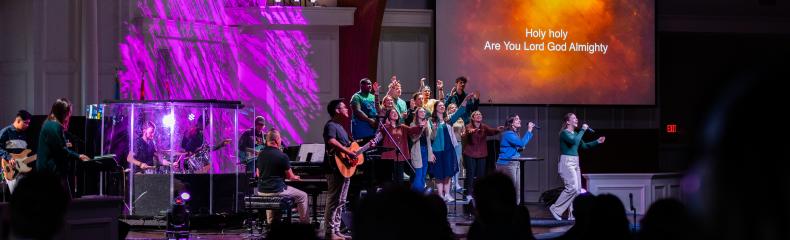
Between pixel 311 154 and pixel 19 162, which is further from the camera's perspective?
pixel 311 154

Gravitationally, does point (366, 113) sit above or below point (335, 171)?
above

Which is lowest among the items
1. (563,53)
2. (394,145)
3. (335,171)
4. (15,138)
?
(335,171)

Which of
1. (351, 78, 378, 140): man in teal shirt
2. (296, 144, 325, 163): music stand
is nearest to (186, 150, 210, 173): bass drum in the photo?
(351, 78, 378, 140): man in teal shirt

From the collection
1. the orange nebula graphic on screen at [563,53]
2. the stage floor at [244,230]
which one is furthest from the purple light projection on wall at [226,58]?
the stage floor at [244,230]

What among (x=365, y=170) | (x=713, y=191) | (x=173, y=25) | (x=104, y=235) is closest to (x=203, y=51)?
(x=173, y=25)

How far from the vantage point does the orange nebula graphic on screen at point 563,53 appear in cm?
1712

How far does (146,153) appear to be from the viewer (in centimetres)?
1076

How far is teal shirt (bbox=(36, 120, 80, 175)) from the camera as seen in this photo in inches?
319

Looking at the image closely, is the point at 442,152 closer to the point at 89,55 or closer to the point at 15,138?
the point at 89,55

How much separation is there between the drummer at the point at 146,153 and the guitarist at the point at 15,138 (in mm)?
1298

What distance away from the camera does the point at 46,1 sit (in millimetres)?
13766

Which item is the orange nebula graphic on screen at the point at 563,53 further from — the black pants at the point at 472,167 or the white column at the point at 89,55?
the white column at the point at 89,55

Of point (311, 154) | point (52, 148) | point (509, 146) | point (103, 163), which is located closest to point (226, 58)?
point (311, 154)

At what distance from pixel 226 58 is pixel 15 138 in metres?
6.30
